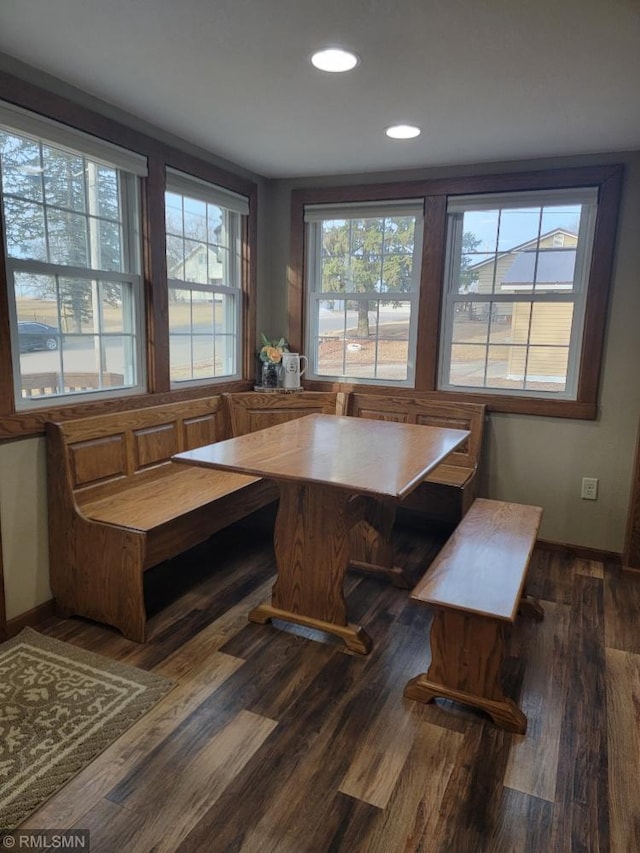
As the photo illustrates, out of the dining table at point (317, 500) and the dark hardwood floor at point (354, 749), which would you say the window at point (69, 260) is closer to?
the dining table at point (317, 500)

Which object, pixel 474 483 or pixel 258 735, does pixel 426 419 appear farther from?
pixel 258 735

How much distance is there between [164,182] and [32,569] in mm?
2058

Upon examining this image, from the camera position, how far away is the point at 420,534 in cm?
370

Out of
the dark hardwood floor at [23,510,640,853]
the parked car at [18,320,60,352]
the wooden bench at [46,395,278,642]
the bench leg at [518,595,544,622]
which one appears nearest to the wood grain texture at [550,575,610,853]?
the dark hardwood floor at [23,510,640,853]

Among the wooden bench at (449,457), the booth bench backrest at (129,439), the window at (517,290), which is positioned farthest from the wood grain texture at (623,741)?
the booth bench backrest at (129,439)

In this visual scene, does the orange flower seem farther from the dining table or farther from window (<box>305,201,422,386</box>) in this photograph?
the dining table

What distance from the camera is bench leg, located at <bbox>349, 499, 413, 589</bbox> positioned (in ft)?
9.67

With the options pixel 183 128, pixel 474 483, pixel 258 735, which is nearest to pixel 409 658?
pixel 258 735

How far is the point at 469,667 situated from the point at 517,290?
2364 mm

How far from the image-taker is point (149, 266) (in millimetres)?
2947

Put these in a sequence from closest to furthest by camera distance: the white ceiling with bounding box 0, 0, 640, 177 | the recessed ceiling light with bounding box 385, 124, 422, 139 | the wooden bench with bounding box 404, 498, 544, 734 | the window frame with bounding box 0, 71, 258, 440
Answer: the white ceiling with bounding box 0, 0, 640, 177 → the wooden bench with bounding box 404, 498, 544, 734 → the window frame with bounding box 0, 71, 258, 440 → the recessed ceiling light with bounding box 385, 124, 422, 139

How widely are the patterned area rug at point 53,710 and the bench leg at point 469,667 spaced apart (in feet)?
3.26

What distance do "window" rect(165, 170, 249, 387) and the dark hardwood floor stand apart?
5.09ft

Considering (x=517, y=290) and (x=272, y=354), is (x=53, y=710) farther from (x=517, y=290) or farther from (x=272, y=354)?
(x=517, y=290)
